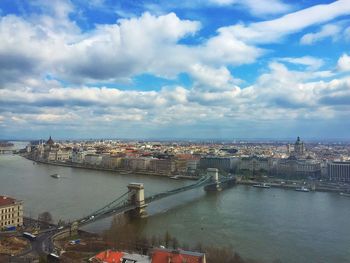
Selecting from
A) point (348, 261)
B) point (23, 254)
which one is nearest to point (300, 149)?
point (348, 261)

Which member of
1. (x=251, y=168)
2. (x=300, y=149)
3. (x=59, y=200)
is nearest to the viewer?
(x=59, y=200)

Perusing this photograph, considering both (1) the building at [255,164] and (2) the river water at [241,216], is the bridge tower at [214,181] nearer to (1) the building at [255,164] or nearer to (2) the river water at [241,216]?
(2) the river water at [241,216]

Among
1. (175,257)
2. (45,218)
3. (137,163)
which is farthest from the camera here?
(137,163)

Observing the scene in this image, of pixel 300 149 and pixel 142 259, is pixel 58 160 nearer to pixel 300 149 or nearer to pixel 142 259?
pixel 300 149

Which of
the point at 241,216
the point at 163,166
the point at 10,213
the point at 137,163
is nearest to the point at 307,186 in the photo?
the point at 241,216

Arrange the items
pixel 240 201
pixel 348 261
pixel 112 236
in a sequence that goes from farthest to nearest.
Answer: pixel 240 201, pixel 112 236, pixel 348 261

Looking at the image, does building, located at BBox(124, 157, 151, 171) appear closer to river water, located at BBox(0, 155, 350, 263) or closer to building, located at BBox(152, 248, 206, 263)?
river water, located at BBox(0, 155, 350, 263)

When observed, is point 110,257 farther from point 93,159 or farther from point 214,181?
point 93,159
